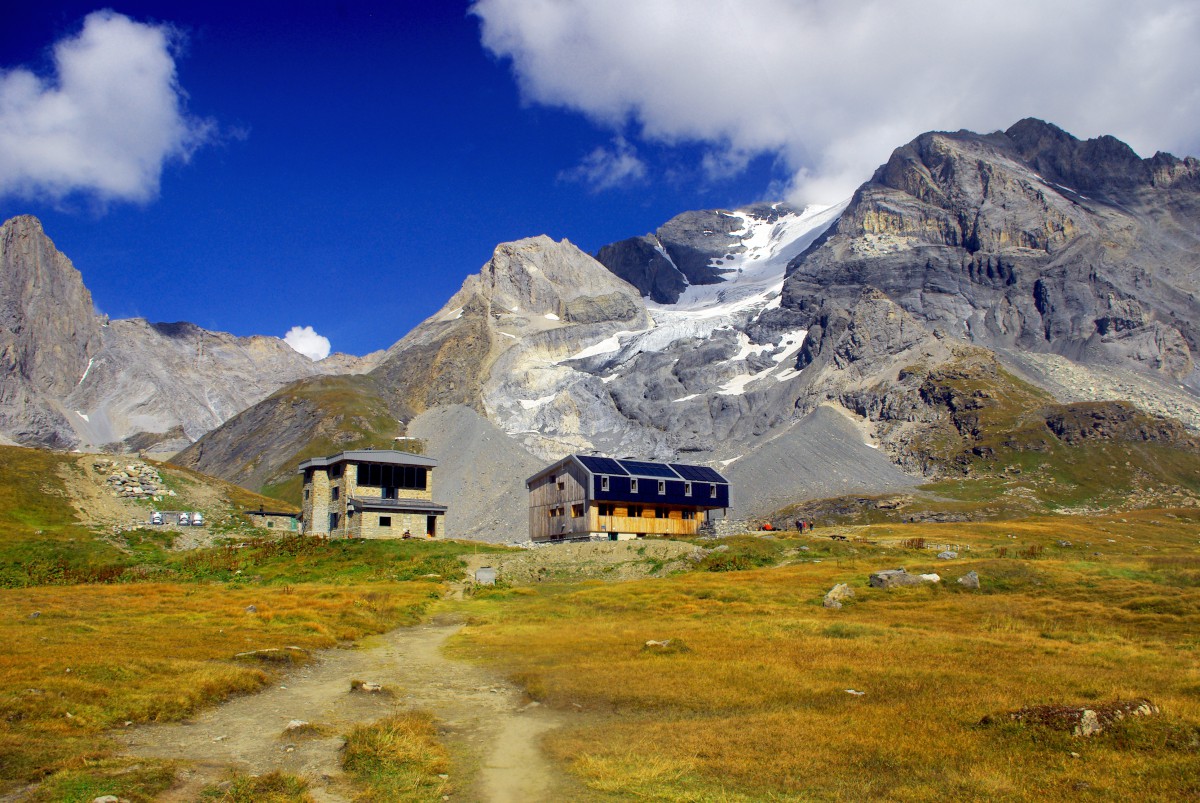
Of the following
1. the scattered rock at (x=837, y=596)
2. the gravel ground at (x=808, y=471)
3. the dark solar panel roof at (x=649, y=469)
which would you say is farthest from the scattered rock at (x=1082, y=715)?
the gravel ground at (x=808, y=471)

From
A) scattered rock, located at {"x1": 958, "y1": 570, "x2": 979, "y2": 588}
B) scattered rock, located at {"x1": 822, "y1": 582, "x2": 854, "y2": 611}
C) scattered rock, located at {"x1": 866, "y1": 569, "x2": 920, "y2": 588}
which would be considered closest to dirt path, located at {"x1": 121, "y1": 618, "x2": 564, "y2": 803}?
scattered rock, located at {"x1": 822, "y1": 582, "x2": 854, "y2": 611}

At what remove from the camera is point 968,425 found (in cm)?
16938

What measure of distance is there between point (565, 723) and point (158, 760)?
814 centimetres

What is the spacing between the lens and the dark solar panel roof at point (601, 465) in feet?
239

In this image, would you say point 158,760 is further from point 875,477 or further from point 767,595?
point 875,477

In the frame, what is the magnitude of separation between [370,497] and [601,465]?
21316 millimetres

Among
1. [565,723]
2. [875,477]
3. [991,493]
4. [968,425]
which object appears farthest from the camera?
[968,425]

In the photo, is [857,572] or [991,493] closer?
[857,572]

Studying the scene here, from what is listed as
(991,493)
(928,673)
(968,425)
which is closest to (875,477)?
(991,493)

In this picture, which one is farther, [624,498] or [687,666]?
[624,498]

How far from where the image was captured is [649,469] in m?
77.3

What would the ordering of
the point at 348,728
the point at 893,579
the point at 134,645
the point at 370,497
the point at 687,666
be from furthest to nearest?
the point at 370,497 → the point at 893,579 → the point at 134,645 → the point at 687,666 → the point at 348,728

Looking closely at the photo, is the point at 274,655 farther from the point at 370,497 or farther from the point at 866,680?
the point at 370,497

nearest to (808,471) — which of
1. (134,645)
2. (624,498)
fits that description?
(624,498)
